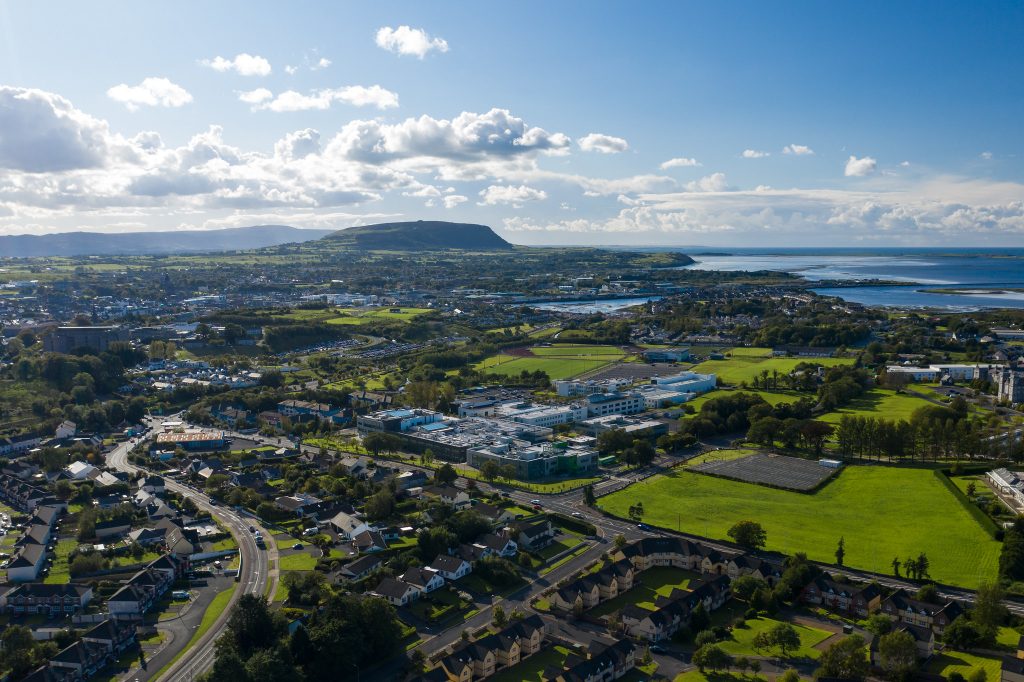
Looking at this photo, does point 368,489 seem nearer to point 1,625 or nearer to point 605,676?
point 1,625

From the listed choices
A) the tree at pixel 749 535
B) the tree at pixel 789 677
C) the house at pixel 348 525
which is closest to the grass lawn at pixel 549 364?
the house at pixel 348 525

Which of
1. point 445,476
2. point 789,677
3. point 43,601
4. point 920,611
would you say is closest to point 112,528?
point 43,601

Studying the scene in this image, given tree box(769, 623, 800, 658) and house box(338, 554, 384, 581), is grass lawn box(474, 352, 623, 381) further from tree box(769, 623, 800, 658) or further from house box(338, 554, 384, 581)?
tree box(769, 623, 800, 658)

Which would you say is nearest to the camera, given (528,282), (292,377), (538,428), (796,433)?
(796,433)

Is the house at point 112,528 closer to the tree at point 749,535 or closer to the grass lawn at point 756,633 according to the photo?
the grass lawn at point 756,633

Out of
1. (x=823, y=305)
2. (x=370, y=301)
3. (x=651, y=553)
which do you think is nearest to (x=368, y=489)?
(x=651, y=553)

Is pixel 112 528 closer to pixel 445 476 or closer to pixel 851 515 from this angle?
pixel 445 476
